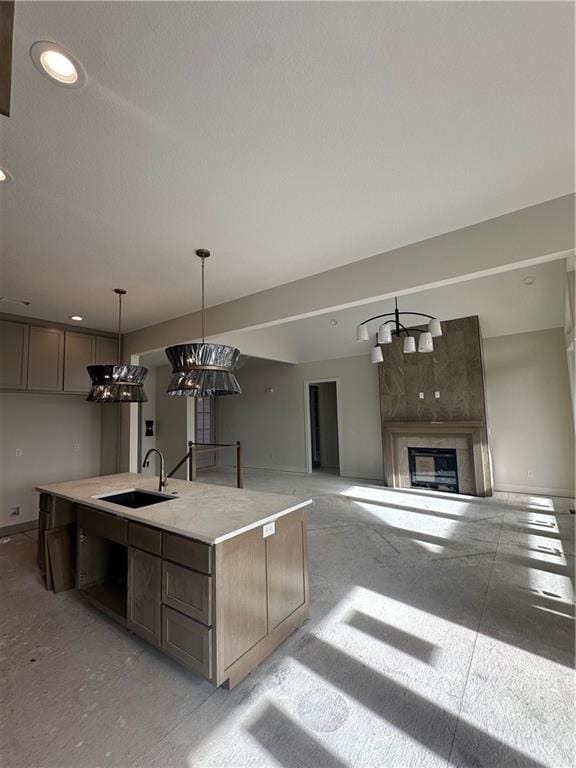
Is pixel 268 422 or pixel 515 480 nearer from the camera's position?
pixel 515 480

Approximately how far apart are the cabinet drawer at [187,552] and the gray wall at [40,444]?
3.77 meters

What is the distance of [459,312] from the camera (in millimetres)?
5816

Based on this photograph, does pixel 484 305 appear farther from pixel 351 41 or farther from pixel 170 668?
pixel 170 668

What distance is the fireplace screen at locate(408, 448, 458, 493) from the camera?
6.02 m

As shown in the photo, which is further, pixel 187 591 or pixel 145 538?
pixel 145 538

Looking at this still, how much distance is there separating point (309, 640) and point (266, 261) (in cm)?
285

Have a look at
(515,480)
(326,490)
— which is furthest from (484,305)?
(326,490)

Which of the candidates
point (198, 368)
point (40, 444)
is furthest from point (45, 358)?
point (198, 368)

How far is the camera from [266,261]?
2.99 metres

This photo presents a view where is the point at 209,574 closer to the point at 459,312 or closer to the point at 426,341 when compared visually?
the point at 426,341

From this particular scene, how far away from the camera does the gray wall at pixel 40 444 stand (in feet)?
14.5

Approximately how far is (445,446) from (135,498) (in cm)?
514

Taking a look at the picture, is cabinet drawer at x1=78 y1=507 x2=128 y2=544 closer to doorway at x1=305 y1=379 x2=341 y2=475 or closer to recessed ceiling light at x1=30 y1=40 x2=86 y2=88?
recessed ceiling light at x1=30 y1=40 x2=86 y2=88

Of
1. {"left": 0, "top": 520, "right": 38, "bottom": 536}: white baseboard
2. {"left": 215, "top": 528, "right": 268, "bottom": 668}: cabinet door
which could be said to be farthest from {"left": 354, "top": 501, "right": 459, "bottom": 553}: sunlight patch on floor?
{"left": 0, "top": 520, "right": 38, "bottom": 536}: white baseboard
